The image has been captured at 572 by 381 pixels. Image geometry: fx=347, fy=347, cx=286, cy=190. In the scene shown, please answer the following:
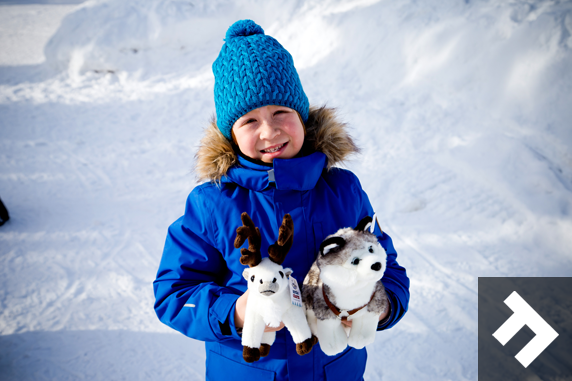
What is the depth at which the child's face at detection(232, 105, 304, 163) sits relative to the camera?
1203mm

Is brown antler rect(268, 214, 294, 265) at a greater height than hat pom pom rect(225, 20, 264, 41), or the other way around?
hat pom pom rect(225, 20, 264, 41)

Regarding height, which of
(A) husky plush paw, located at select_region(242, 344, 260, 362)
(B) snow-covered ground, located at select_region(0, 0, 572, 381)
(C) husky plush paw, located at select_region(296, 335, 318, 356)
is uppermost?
(A) husky plush paw, located at select_region(242, 344, 260, 362)

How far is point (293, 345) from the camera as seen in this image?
46.8 inches

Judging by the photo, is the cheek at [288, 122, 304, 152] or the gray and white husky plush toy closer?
the gray and white husky plush toy

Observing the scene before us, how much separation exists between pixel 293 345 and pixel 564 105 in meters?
4.30

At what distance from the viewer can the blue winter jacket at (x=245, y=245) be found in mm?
1165

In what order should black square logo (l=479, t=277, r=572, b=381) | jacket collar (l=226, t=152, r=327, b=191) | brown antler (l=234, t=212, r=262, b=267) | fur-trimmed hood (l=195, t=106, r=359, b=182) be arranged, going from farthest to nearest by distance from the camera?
black square logo (l=479, t=277, r=572, b=381)
fur-trimmed hood (l=195, t=106, r=359, b=182)
jacket collar (l=226, t=152, r=327, b=191)
brown antler (l=234, t=212, r=262, b=267)

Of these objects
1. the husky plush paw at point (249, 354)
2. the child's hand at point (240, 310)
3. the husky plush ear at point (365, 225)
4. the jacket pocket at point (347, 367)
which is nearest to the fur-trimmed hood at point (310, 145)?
the husky plush ear at point (365, 225)

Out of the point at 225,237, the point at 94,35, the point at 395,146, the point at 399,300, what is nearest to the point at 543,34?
the point at 395,146

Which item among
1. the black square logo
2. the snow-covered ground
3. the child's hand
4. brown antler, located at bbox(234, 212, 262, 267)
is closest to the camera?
brown antler, located at bbox(234, 212, 262, 267)

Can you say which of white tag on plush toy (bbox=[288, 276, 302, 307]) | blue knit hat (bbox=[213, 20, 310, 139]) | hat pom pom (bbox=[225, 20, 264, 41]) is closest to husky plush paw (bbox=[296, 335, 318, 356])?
white tag on plush toy (bbox=[288, 276, 302, 307])

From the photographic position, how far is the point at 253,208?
4.02 ft

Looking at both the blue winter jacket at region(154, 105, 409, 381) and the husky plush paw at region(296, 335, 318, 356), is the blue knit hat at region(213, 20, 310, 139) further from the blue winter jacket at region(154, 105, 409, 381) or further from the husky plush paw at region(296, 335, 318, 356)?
the husky plush paw at region(296, 335, 318, 356)

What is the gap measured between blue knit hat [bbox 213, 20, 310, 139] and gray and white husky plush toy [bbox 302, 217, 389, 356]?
1.75 feet
